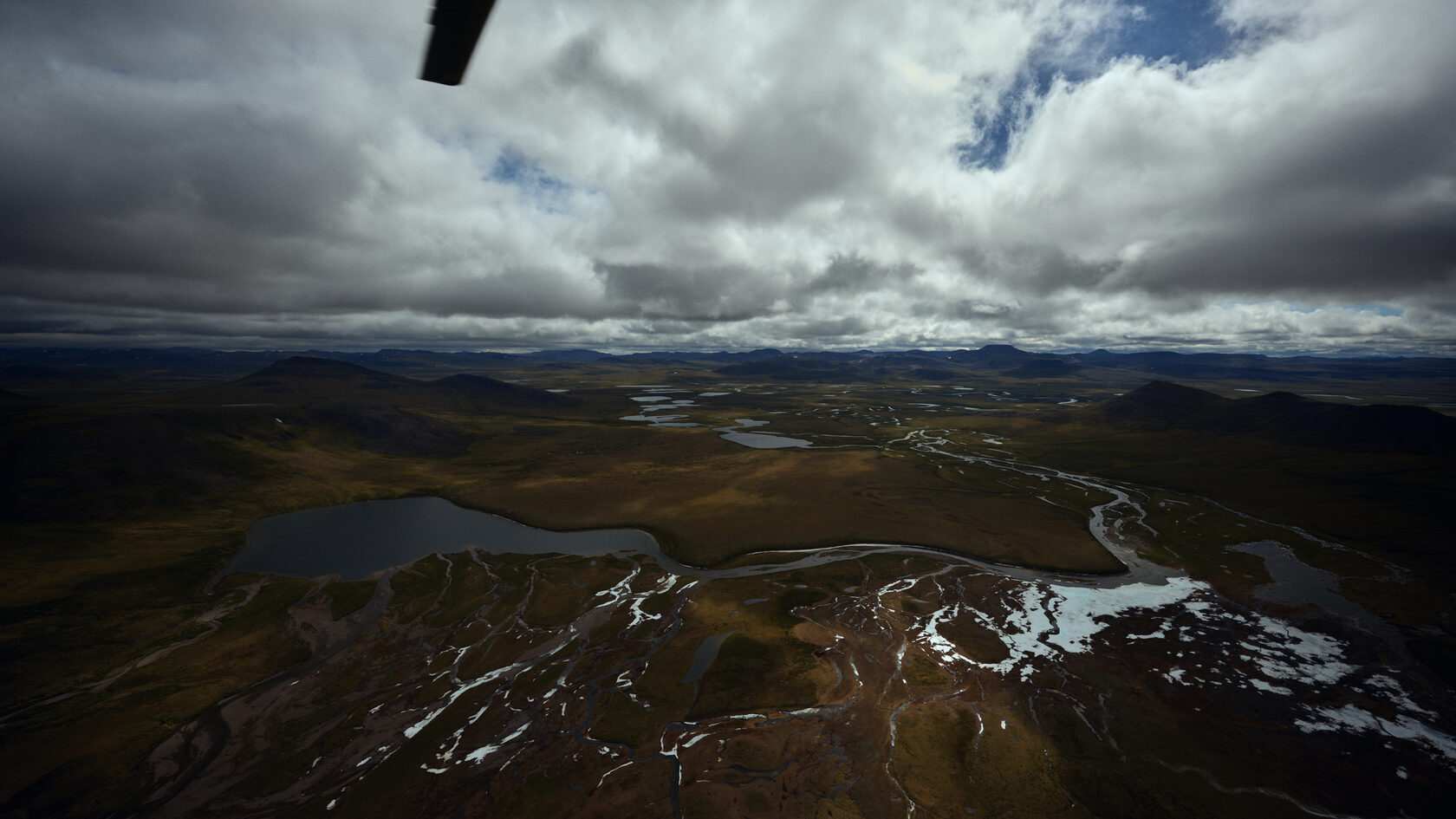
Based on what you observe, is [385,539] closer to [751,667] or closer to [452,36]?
[751,667]

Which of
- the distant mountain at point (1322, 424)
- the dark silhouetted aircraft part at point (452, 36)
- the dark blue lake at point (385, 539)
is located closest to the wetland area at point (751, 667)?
the dark blue lake at point (385, 539)

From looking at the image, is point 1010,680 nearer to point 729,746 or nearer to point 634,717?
point 729,746

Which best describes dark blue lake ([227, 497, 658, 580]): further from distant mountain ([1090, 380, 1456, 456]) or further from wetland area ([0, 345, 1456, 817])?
distant mountain ([1090, 380, 1456, 456])

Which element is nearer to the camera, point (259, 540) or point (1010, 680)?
point (1010, 680)

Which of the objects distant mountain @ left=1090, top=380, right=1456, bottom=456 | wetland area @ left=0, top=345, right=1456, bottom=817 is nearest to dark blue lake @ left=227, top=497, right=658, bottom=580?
wetland area @ left=0, top=345, right=1456, bottom=817

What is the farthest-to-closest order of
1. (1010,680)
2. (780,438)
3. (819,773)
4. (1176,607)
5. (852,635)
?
1. (780,438)
2. (1176,607)
3. (852,635)
4. (1010,680)
5. (819,773)

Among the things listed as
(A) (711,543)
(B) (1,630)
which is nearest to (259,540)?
(B) (1,630)

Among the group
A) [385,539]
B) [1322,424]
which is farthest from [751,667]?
[1322,424]
